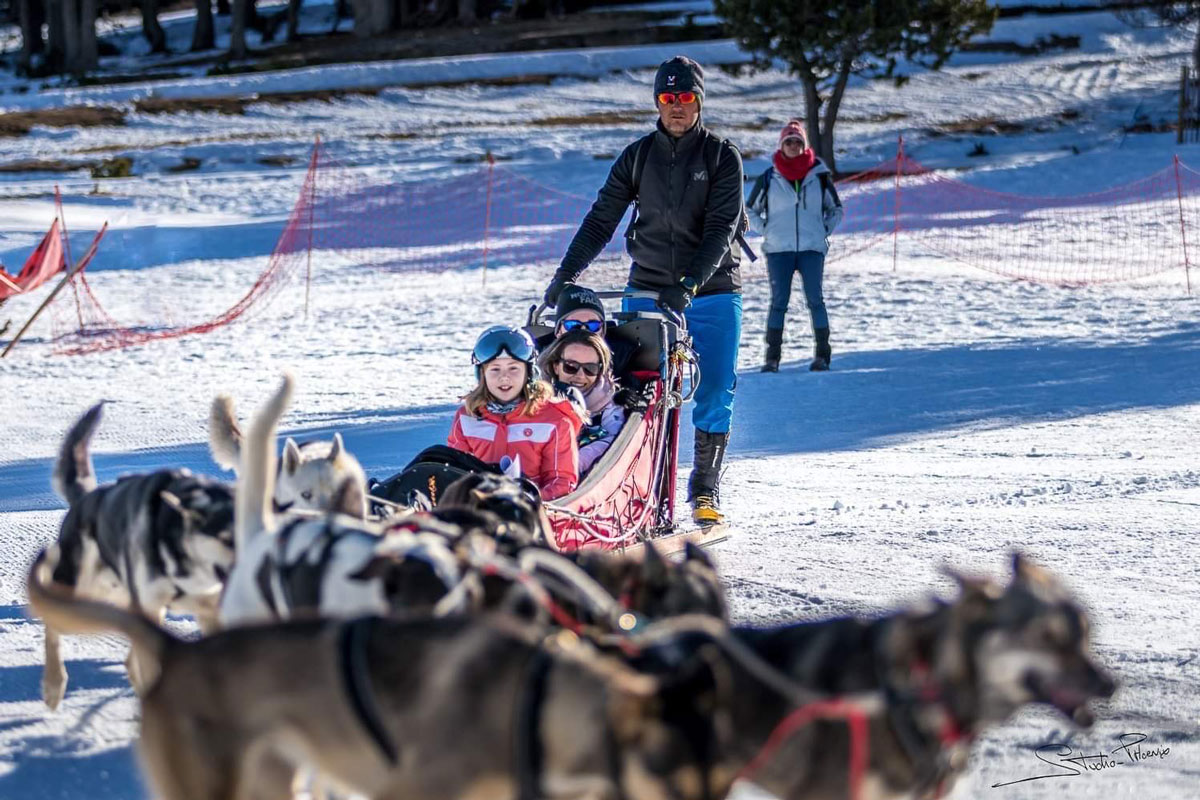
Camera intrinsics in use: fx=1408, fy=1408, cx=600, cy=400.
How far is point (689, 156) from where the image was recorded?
5.94 m

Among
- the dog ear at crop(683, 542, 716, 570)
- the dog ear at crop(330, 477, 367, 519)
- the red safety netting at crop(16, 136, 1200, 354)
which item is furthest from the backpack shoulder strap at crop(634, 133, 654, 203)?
the red safety netting at crop(16, 136, 1200, 354)

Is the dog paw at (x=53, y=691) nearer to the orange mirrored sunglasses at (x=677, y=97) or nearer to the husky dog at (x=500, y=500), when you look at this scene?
the husky dog at (x=500, y=500)

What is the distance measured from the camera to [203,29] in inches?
1738

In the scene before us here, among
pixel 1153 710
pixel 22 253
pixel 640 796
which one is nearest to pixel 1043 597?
pixel 640 796

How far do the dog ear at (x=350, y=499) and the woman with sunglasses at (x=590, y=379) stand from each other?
1.87 meters

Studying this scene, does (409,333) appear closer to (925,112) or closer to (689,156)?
(689,156)

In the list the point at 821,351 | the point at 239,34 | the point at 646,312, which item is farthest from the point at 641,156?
the point at 239,34

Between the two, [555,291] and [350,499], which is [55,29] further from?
[350,499]

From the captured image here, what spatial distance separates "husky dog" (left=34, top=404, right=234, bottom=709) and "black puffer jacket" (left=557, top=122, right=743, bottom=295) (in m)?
2.66

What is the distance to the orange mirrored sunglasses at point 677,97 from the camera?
5.77 m

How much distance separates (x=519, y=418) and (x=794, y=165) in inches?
231

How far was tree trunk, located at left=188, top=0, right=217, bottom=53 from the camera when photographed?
43.8 metres

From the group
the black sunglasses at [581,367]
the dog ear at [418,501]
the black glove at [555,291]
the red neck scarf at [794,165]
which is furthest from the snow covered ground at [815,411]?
the red neck scarf at [794,165]

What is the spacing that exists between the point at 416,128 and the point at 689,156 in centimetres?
2206
